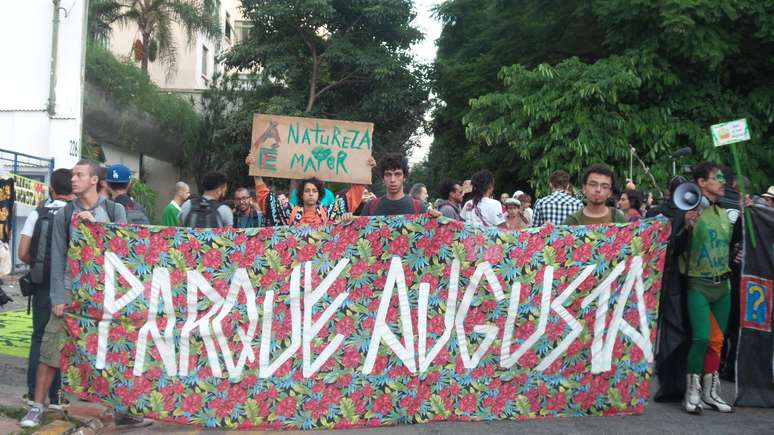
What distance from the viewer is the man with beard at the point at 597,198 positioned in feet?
19.6

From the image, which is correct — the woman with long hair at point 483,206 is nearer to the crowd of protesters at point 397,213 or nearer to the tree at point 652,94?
the crowd of protesters at point 397,213

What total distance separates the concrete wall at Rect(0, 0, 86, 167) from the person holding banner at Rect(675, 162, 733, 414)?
14.3m

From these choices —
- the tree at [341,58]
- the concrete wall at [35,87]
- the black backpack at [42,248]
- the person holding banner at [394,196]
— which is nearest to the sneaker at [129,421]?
the black backpack at [42,248]

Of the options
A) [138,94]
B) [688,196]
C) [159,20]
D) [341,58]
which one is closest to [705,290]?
[688,196]

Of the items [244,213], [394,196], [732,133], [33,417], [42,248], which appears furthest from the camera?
[244,213]

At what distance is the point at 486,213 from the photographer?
8758mm

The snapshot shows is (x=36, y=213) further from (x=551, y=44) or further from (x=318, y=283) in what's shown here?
(x=551, y=44)

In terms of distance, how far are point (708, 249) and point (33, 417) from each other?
4.63 m

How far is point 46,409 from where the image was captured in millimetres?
5816

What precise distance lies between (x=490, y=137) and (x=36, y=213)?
47.9 ft

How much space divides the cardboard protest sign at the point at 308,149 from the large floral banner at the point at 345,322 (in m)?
3.55

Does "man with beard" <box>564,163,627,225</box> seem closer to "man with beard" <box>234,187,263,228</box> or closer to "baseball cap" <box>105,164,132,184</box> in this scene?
"baseball cap" <box>105,164,132,184</box>

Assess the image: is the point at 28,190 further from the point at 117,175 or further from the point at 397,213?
the point at 397,213

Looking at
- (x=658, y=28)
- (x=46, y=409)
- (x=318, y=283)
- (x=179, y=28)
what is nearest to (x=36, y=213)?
(x=46, y=409)
